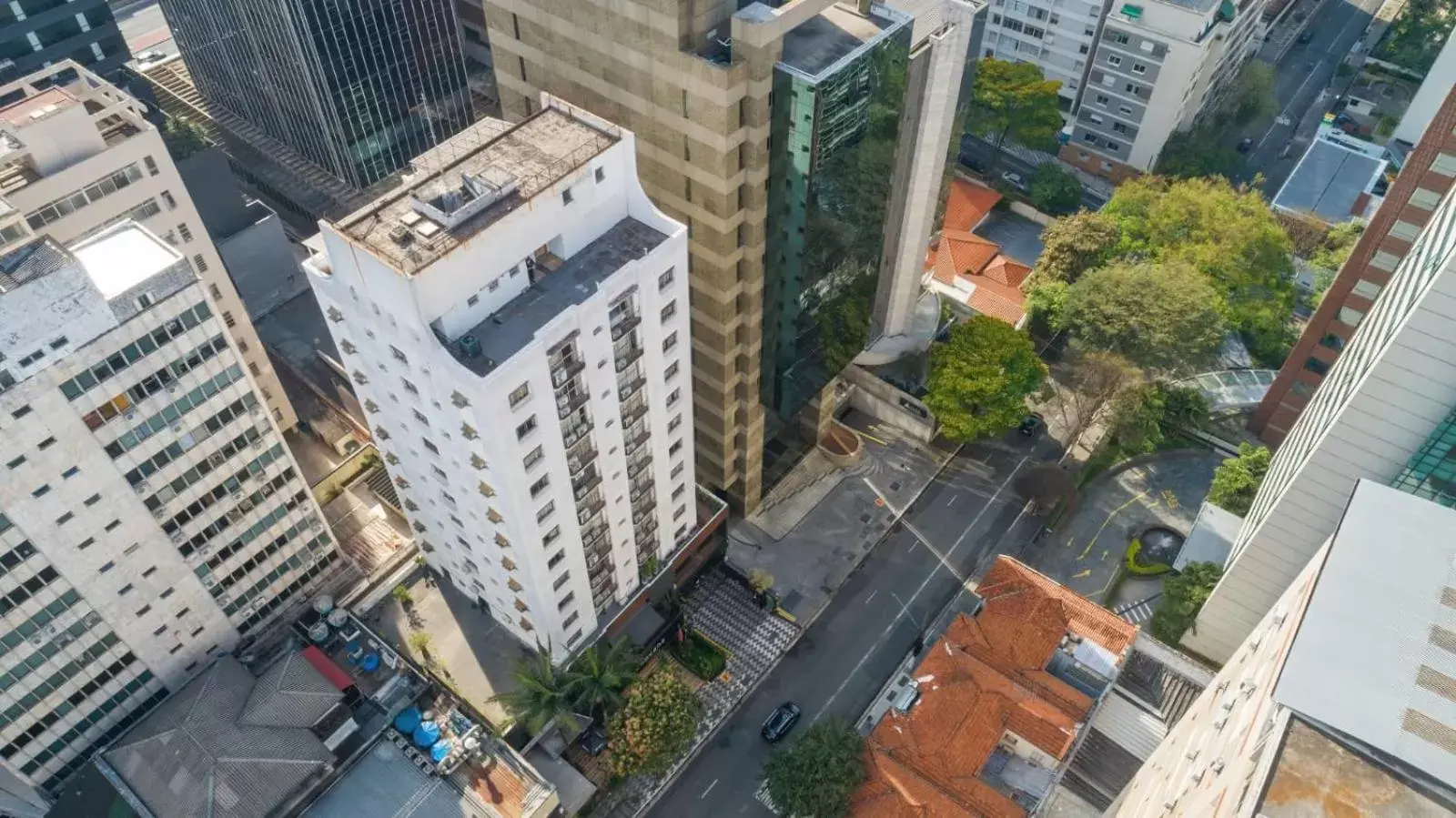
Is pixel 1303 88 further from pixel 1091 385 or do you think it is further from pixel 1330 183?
pixel 1091 385

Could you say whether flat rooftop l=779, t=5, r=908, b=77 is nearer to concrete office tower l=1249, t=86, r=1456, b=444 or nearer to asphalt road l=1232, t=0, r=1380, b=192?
concrete office tower l=1249, t=86, r=1456, b=444

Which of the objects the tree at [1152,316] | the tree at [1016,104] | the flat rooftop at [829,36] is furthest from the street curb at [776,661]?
the tree at [1016,104]

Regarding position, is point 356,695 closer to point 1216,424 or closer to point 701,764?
point 701,764

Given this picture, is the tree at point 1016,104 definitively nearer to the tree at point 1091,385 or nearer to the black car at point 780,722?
the tree at point 1091,385

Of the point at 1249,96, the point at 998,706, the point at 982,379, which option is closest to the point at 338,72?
the point at 982,379

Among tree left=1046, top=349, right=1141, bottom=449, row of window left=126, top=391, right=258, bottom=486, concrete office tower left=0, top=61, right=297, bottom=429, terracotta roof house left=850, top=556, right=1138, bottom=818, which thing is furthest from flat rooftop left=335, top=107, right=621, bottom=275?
tree left=1046, top=349, right=1141, bottom=449

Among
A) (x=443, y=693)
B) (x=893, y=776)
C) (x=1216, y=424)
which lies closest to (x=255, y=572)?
(x=443, y=693)
